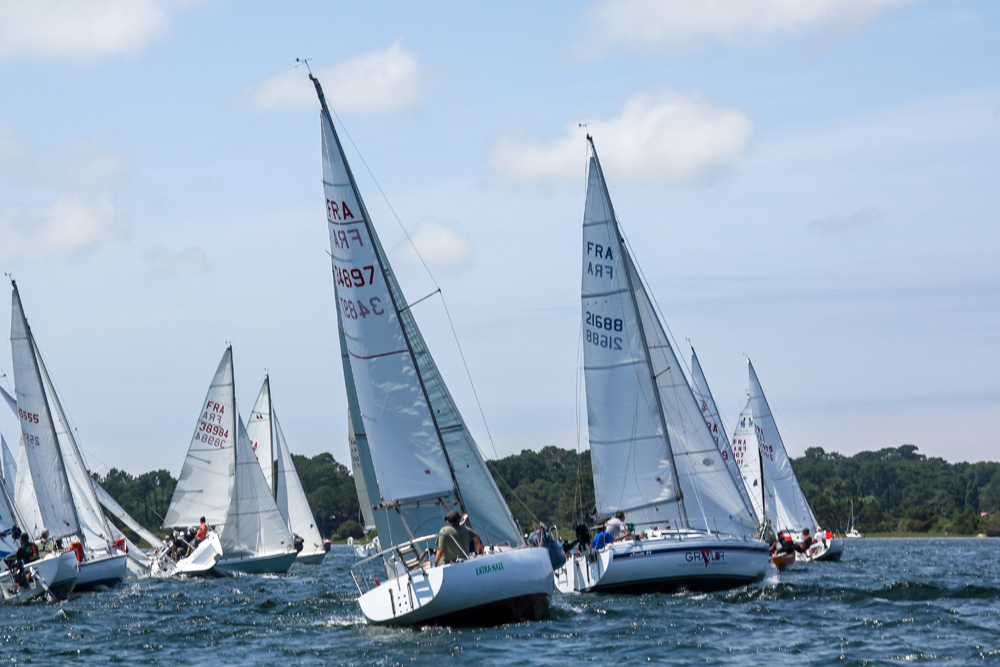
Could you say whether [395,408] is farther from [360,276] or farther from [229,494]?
[229,494]

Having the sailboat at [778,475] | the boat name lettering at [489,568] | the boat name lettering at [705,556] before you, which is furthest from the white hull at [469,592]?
the sailboat at [778,475]

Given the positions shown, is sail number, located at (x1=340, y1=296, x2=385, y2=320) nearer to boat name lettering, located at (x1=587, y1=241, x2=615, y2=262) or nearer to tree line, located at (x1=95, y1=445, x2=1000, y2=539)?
boat name lettering, located at (x1=587, y1=241, x2=615, y2=262)

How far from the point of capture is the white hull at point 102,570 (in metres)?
29.0

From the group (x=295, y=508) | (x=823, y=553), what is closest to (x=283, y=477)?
(x=295, y=508)

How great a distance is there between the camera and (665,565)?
2147 cm

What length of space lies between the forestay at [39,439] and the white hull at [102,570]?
4.37ft

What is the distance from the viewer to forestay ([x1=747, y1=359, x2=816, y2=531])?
4328 centimetres

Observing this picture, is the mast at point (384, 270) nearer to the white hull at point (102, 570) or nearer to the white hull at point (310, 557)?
the white hull at point (102, 570)

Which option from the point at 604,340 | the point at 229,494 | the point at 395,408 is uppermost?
the point at 604,340

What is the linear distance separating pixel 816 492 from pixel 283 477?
77.9 m

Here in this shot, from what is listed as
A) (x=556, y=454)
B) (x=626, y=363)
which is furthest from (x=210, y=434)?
(x=556, y=454)

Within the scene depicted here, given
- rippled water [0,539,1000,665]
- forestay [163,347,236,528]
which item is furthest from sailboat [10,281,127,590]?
forestay [163,347,236,528]

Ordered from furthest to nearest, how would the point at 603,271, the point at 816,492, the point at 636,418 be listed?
the point at 816,492, the point at 603,271, the point at 636,418

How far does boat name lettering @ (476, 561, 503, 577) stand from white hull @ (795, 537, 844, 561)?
2485 centimetres
